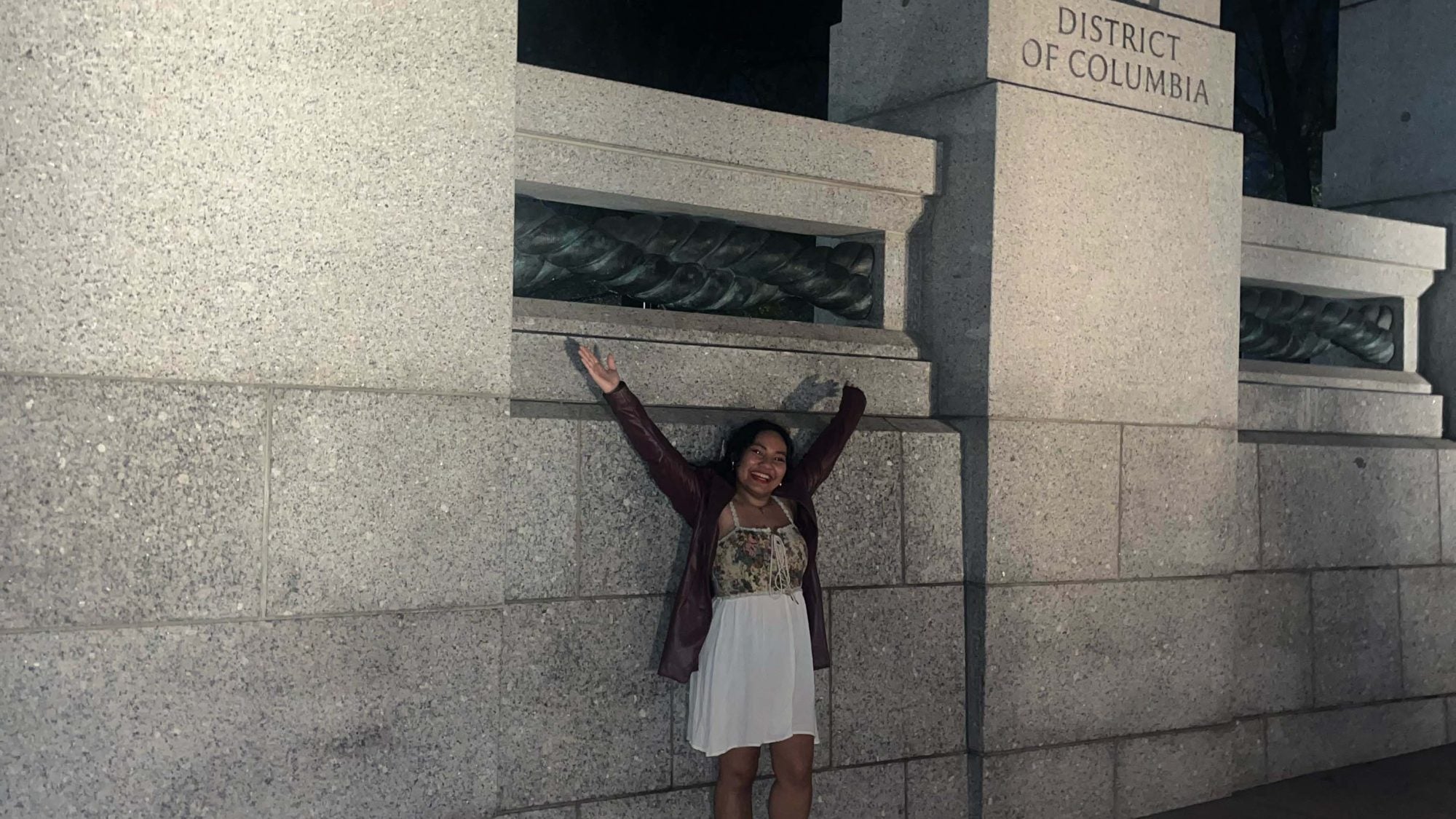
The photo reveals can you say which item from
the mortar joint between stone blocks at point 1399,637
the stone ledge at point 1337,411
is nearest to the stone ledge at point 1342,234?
the stone ledge at point 1337,411

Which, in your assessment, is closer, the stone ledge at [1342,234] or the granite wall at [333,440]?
the granite wall at [333,440]

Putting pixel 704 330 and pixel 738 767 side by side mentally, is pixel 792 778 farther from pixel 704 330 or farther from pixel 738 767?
pixel 704 330

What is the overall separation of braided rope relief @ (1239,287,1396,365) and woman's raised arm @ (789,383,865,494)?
298 centimetres

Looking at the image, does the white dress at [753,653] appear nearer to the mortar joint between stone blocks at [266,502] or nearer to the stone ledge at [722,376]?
the stone ledge at [722,376]

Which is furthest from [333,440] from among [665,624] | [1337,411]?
[1337,411]

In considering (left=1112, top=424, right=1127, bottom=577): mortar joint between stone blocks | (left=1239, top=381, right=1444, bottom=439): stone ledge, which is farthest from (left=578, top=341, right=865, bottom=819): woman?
(left=1239, top=381, right=1444, bottom=439): stone ledge

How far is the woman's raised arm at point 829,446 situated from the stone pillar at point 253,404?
4.10 ft

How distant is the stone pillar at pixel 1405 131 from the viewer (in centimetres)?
898

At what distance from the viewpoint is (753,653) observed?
5.46 m

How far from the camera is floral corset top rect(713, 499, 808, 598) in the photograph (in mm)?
5527

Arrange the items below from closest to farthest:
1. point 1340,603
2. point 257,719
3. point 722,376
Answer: point 257,719
point 722,376
point 1340,603

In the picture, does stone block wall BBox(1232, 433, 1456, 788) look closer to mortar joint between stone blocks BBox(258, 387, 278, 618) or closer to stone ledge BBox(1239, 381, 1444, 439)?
stone ledge BBox(1239, 381, 1444, 439)

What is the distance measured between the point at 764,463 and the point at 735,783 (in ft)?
3.97

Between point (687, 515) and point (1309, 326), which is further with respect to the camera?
point (1309, 326)
